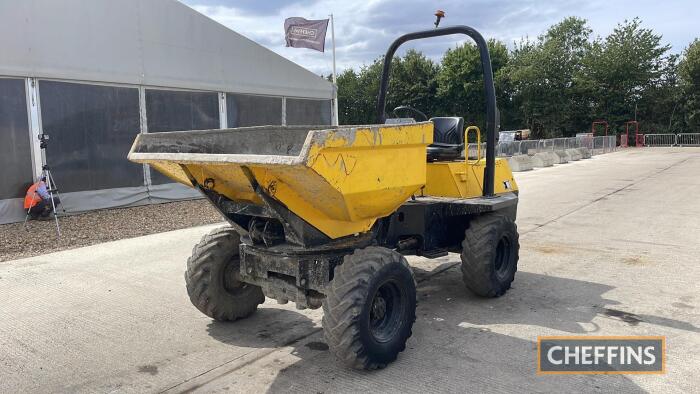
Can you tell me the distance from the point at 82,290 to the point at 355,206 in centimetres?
369

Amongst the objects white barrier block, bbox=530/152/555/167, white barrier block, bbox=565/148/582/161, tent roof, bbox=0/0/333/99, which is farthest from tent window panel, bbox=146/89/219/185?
white barrier block, bbox=565/148/582/161

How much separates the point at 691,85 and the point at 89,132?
42681 mm

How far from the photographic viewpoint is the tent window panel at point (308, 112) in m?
15.0

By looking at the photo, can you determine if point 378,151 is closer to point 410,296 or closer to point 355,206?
point 355,206

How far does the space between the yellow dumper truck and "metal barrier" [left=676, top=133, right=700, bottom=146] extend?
38658 mm

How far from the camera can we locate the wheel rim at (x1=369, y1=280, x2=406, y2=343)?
376 centimetres

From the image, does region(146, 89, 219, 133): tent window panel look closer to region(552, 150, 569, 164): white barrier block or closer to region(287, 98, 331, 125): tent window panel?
region(287, 98, 331, 125): tent window panel

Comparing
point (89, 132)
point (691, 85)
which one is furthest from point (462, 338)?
point (691, 85)

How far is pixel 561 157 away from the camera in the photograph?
961 inches

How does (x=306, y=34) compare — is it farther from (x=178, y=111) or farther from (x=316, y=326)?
(x=316, y=326)

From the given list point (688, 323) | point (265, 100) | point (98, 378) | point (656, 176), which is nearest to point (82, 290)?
point (98, 378)

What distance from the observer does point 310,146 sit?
295cm

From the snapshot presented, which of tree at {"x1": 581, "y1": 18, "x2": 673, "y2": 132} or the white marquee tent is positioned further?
tree at {"x1": 581, "y1": 18, "x2": 673, "y2": 132}

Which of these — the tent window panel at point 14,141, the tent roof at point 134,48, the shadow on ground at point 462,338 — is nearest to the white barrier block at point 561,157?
the tent roof at point 134,48
